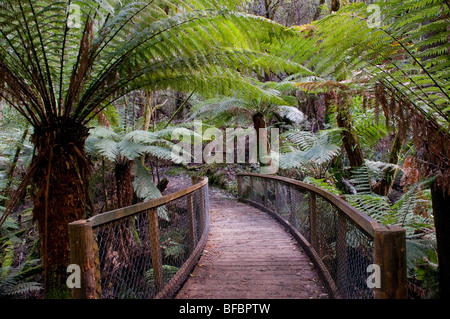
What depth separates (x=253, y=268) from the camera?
3.06 m

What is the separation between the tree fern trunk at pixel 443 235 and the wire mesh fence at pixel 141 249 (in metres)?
1.87

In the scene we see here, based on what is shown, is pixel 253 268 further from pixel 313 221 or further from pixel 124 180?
pixel 124 180

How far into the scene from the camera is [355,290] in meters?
1.76

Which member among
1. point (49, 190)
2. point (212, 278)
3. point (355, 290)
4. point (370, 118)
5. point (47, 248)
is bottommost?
point (212, 278)

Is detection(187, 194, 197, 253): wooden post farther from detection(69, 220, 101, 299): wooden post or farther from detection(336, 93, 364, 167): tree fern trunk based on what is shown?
detection(336, 93, 364, 167): tree fern trunk

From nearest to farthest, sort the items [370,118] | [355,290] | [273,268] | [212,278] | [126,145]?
[355,290] < [212,278] < [273,268] < [126,145] < [370,118]

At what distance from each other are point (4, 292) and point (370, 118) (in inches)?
233

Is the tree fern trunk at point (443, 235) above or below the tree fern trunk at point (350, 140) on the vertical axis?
below

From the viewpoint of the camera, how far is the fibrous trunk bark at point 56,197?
2150mm

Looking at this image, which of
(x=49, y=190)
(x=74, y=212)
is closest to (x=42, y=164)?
(x=49, y=190)

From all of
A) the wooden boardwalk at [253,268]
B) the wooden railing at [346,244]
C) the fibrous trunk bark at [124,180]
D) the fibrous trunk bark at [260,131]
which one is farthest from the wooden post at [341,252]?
the fibrous trunk bark at [260,131]

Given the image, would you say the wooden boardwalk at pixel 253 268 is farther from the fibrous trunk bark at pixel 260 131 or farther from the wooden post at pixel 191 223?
the fibrous trunk bark at pixel 260 131

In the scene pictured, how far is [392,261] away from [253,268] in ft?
6.86
